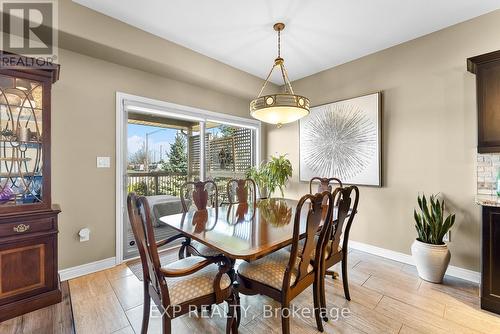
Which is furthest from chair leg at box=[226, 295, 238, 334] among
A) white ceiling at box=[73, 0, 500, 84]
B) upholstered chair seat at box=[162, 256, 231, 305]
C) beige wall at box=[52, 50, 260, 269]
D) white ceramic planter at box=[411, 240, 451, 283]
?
white ceiling at box=[73, 0, 500, 84]

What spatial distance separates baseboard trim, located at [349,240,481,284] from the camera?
2377mm

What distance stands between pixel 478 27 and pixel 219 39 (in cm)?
286

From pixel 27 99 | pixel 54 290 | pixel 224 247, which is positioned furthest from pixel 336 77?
pixel 54 290

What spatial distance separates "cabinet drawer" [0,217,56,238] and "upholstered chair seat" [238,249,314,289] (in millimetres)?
1745

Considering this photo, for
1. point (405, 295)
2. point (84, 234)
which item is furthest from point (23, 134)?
point (405, 295)

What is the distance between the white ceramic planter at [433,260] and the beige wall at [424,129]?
339mm

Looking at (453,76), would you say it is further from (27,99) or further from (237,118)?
(27,99)

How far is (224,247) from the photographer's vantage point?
1326 mm

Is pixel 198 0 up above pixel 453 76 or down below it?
above

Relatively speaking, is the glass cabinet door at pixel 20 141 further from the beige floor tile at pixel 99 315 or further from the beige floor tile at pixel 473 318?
the beige floor tile at pixel 473 318

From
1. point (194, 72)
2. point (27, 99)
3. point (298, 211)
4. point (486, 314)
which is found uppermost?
point (194, 72)

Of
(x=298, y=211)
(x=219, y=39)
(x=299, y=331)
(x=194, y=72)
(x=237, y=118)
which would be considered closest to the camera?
(x=298, y=211)

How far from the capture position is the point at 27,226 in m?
1.86

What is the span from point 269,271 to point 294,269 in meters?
0.17
